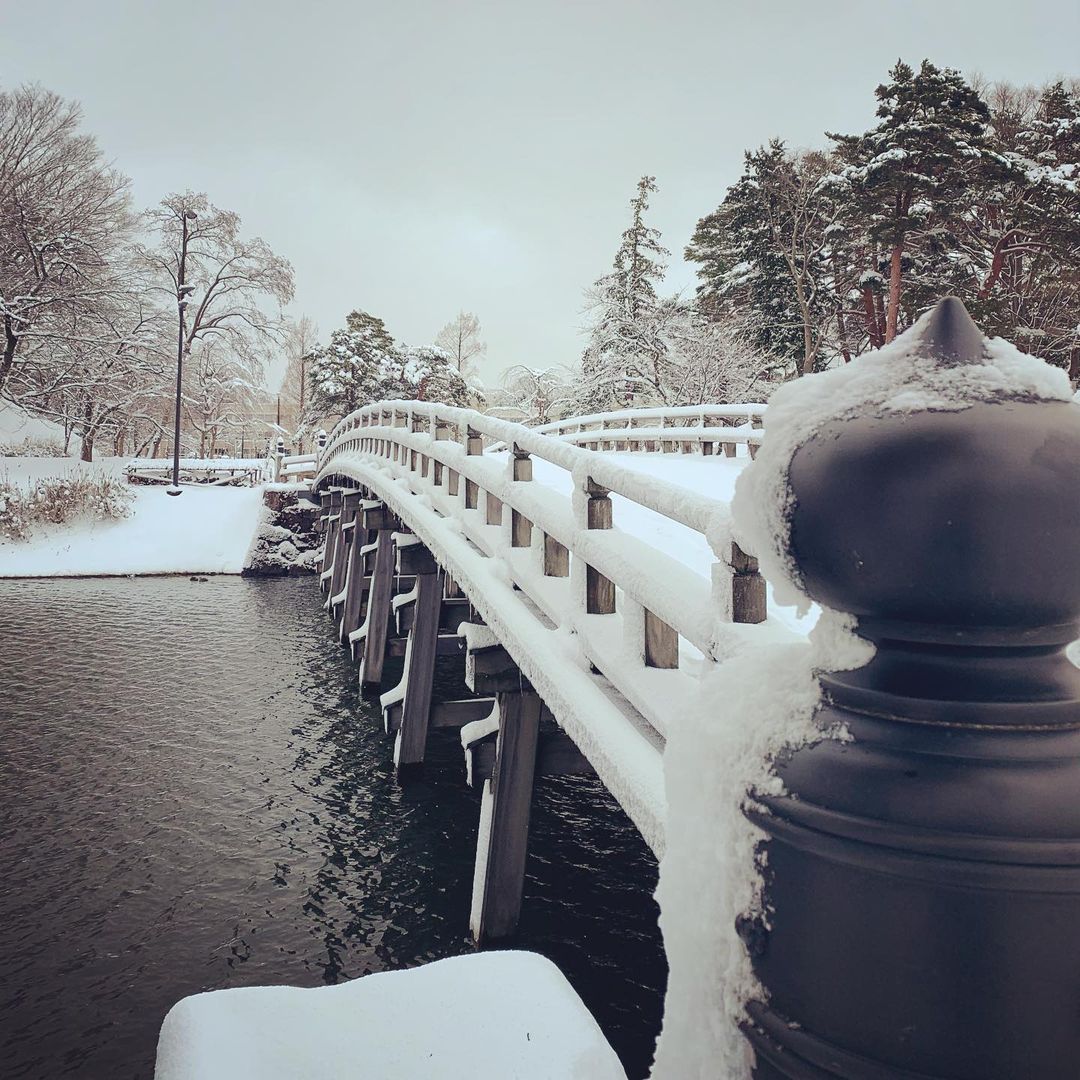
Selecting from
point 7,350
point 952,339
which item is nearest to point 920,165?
point 952,339

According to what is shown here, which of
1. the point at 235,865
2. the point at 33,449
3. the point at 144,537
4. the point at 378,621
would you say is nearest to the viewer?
the point at 235,865

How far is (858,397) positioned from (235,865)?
7757mm

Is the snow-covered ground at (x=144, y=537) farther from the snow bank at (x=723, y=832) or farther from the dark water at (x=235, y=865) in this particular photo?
the snow bank at (x=723, y=832)

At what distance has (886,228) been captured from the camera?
18.3 m

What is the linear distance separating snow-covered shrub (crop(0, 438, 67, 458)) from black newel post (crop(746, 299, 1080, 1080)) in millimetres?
36958

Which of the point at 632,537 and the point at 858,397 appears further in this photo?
the point at 632,537

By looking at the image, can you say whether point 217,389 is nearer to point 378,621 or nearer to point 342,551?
point 342,551

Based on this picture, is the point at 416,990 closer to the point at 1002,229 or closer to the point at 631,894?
the point at 631,894

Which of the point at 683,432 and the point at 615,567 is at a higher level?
the point at 683,432

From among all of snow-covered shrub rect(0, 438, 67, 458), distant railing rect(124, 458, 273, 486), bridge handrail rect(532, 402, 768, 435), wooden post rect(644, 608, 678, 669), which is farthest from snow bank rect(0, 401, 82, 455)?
wooden post rect(644, 608, 678, 669)

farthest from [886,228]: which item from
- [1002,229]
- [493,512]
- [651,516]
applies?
[493,512]

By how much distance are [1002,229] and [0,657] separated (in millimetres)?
24433

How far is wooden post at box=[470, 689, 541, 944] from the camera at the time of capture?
5453 millimetres

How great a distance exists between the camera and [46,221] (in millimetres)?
28047
